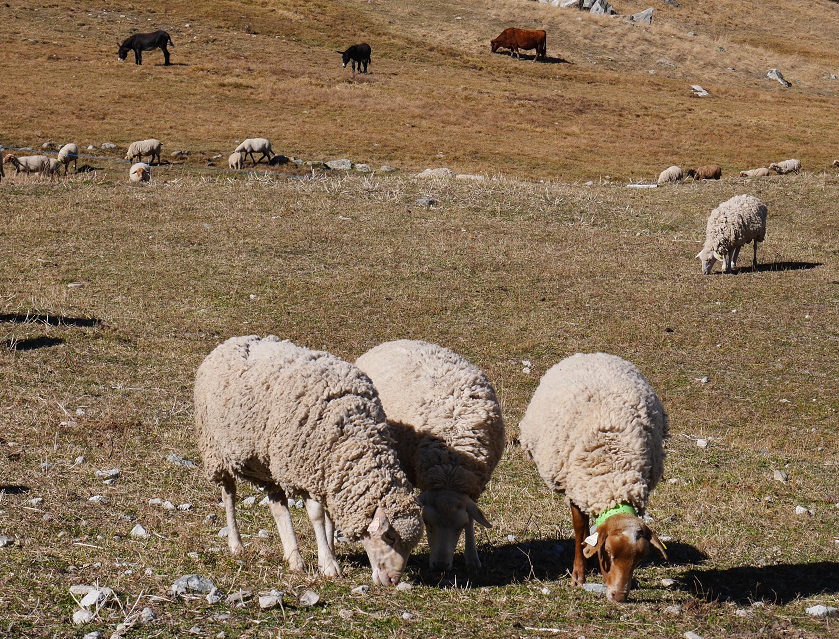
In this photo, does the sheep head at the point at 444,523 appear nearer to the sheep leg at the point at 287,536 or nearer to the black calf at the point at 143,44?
the sheep leg at the point at 287,536

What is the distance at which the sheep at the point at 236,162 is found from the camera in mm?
34625

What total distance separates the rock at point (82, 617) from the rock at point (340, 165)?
3080cm

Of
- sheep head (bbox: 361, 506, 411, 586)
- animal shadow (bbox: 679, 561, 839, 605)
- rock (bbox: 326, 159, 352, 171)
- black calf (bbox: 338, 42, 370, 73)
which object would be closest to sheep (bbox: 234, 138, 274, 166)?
rock (bbox: 326, 159, 352, 171)

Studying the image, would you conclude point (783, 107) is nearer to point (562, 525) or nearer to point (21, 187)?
point (21, 187)

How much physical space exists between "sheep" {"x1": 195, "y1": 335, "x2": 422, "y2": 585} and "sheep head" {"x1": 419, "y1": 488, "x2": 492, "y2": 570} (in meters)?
0.26

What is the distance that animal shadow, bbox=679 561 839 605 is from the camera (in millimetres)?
6621

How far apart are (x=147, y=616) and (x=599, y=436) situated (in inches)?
145

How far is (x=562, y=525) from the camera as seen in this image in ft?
28.0

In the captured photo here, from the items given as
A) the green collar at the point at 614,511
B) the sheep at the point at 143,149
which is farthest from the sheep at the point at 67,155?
the green collar at the point at 614,511

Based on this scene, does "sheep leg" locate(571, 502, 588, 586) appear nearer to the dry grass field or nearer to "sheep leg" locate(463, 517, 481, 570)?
the dry grass field

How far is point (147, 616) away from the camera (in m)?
5.56

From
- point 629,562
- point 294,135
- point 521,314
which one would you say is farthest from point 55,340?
point 294,135

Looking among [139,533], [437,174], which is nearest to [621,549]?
[139,533]

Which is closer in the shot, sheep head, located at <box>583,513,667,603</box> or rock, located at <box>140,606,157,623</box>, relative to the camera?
rock, located at <box>140,606,157,623</box>
